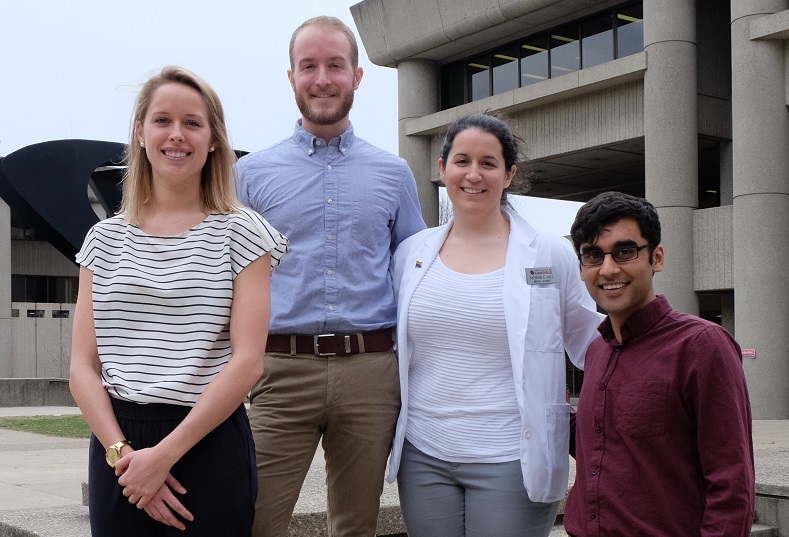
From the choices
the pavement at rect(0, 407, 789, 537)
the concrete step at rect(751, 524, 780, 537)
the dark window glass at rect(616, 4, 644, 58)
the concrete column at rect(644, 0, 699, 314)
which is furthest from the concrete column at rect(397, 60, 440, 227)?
the concrete step at rect(751, 524, 780, 537)

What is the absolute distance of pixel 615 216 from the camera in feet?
10.3

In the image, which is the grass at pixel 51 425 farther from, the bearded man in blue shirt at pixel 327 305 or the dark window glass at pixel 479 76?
the dark window glass at pixel 479 76

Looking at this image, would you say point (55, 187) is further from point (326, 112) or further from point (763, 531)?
point (326, 112)

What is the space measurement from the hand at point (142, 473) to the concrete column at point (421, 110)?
84.1 ft

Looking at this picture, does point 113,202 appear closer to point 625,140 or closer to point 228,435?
point 625,140

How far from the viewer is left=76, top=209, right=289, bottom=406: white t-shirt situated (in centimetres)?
293

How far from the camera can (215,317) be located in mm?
2967

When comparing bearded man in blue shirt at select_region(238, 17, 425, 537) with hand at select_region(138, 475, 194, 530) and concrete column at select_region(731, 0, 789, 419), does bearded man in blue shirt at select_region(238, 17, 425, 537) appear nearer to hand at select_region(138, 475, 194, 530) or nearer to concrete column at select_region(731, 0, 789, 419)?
hand at select_region(138, 475, 194, 530)

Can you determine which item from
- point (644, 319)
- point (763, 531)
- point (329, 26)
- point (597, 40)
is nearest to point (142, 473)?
point (644, 319)

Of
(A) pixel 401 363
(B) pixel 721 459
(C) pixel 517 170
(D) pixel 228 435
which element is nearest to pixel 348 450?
(A) pixel 401 363

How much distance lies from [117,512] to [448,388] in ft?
4.21

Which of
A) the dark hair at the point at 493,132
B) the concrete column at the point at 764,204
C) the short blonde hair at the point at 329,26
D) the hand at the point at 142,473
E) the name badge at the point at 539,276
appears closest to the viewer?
the hand at the point at 142,473

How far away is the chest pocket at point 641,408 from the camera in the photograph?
2924mm

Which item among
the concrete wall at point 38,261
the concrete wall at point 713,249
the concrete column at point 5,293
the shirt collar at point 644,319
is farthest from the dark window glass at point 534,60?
the concrete wall at point 38,261
